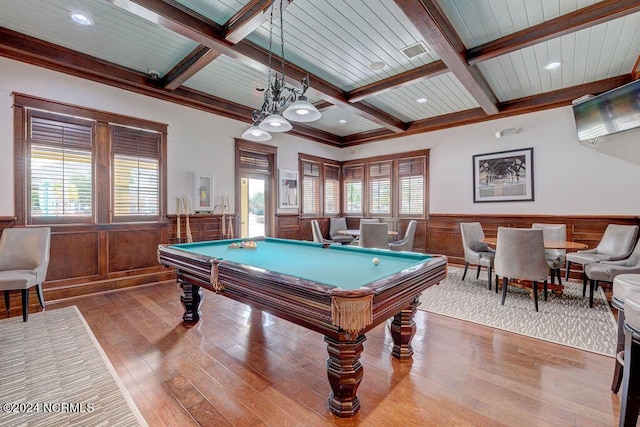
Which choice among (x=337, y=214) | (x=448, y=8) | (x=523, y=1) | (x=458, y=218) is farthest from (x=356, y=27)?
(x=337, y=214)

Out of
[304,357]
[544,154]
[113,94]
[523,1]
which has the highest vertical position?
[523,1]

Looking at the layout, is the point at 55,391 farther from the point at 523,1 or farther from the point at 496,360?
the point at 523,1

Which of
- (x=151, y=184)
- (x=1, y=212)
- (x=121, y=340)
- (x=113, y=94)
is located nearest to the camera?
(x=121, y=340)

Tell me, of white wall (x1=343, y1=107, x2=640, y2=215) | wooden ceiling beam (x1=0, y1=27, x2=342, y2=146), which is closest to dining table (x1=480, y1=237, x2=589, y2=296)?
white wall (x1=343, y1=107, x2=640, y2=215)

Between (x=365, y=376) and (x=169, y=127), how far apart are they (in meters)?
4.67

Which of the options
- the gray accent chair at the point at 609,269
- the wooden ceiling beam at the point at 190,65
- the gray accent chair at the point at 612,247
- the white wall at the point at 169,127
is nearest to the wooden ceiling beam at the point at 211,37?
the wooden ceiling beam at the point at 190,65

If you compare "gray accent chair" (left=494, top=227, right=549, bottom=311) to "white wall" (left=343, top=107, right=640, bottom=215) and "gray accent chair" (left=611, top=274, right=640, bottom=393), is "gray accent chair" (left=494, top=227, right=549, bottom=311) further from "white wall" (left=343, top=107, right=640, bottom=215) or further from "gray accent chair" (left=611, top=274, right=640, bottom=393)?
"white wall" (left=343, top=107, right=640, bottom=215)

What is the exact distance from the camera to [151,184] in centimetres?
460

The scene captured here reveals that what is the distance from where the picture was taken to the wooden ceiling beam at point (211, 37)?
2626mm

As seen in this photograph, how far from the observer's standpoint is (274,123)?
2.71 meters

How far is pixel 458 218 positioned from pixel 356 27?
177 inches

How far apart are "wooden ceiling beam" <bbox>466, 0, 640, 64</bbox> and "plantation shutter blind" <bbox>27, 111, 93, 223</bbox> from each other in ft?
17.2

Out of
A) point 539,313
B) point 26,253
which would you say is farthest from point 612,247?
point 26,253

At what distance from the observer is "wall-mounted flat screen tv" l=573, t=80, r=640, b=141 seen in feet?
12.1
